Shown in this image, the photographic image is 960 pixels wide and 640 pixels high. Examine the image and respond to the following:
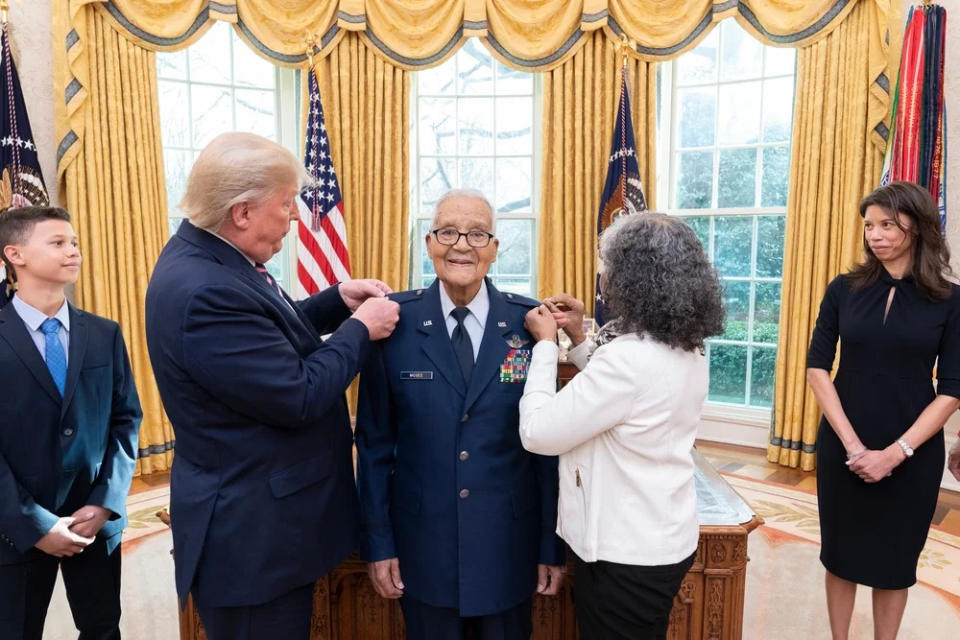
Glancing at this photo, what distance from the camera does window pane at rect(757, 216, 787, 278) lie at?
510cm

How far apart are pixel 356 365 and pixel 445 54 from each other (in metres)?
4.19

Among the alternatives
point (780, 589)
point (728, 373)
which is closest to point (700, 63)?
point (728, 373)

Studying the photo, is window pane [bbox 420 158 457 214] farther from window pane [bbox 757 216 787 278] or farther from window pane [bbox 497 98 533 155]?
window pane [bbox 757 216 787 278]

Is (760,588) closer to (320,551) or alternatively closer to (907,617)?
(907,617)

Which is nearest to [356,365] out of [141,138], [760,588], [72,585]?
[72,585]

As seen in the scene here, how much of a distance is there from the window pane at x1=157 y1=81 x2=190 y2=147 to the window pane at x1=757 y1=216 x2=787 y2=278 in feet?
14.7

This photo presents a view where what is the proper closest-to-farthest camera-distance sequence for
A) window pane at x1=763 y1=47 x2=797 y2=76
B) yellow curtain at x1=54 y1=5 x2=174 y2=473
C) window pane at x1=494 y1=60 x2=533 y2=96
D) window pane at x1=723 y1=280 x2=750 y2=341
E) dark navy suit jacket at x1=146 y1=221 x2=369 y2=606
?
1. dark navy suit jacket at x1=146 y1=221 x2=369 y2=606
2. yellow curtain at x1=54 y1=5 x2=174 y2=473
3. window pane at x1=763 y1=47 x2=797 y2=76
4. window pane at x1=723 y1=280 x2=750 y2=341
5. window pane at x1=494 y1=60 x2=533 y2=96

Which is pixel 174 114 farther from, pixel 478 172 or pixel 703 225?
pixel 703 225

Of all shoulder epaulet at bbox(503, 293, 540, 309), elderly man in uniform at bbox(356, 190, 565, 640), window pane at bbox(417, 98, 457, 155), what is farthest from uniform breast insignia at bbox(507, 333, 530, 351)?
window pane at bbox(417, 98, 457, 155)

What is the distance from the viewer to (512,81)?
550 centimetres

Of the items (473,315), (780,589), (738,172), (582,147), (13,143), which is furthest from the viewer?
(738,172)

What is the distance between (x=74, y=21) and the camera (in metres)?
4.24

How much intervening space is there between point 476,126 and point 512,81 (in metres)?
0.47

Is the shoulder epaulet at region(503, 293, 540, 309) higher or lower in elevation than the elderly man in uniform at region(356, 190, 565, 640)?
higher
